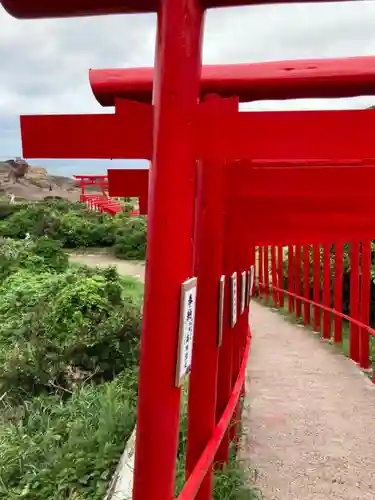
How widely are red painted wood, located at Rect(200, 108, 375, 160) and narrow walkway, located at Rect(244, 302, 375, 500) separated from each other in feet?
11.1

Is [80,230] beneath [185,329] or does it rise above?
above

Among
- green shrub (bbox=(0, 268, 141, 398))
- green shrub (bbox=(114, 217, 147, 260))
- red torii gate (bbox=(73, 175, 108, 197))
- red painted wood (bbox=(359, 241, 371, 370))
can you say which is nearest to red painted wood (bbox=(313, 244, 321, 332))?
red painted wood (bbox=(359, 241, 371, 370))

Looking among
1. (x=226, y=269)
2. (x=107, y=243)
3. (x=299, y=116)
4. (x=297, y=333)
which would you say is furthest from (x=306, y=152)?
(x=107, y=243)

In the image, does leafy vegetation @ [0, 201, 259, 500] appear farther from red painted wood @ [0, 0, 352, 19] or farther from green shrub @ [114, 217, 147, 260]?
green shrub @ [114, 217, 147, 260]

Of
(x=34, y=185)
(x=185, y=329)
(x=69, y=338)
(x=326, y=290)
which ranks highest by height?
(x=34, y=185)

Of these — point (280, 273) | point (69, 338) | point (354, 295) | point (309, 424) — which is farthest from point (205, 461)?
point (280, 273)

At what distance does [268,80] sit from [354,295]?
6.98m

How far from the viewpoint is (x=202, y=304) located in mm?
3562

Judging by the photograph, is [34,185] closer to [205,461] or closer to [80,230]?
[80,230]

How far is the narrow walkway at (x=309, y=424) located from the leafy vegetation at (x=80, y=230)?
10.8 metres

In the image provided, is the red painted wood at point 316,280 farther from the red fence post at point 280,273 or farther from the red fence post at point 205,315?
the red fence post at point 205,315

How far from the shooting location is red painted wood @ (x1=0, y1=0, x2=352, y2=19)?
2.11 meters

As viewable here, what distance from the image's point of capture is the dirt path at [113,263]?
17328 mm

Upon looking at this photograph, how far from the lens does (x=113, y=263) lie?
61.5 feet
